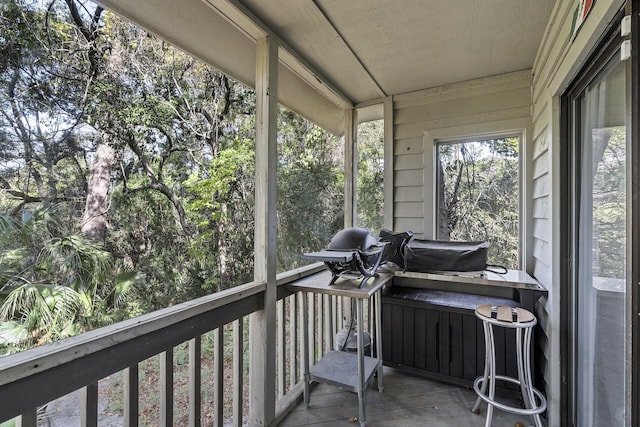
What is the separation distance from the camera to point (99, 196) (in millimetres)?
2281

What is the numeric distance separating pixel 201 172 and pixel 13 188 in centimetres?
182

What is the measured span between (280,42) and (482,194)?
213 centimetres

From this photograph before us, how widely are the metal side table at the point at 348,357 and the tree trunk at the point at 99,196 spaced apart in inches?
60.7

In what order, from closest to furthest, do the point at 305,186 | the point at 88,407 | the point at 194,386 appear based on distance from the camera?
the point at 88,407, the point at 194,386, the point at 305,186

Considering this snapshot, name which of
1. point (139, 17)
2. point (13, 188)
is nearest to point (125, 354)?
point (13, 188)

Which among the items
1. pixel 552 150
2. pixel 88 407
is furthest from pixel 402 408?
pixel 552 150

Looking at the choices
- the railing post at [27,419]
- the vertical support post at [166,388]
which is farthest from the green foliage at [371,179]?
the railing post at [27,419]

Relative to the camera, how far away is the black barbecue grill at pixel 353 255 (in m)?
1.88

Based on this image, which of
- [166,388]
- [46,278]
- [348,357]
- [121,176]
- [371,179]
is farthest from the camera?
[371,179]

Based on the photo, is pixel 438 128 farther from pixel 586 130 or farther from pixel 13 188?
pixel 13 188

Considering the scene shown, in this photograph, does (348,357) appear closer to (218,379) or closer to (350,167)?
(218,379)

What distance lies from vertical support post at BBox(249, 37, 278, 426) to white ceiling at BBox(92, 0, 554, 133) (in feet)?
0.64

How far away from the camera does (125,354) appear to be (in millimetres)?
1101

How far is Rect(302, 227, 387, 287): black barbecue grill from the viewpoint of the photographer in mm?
1877
